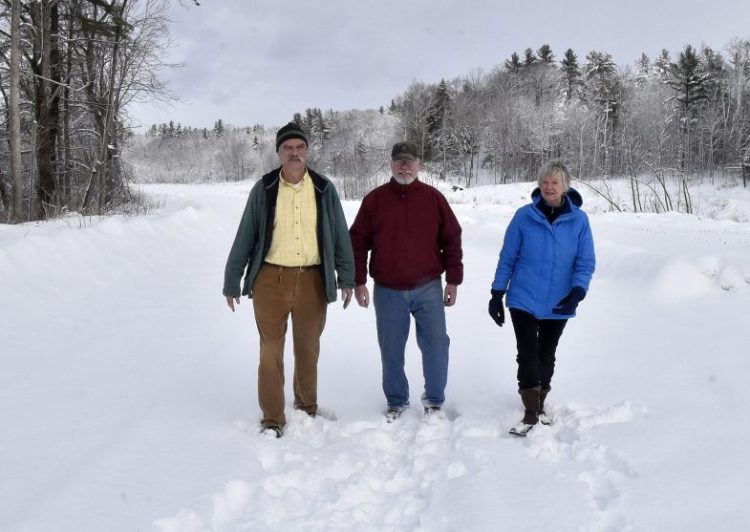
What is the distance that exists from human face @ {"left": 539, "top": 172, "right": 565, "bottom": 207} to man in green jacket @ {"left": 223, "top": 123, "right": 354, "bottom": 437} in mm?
1255

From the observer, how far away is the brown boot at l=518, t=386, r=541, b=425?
314 cm

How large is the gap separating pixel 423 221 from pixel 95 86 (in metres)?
18.2

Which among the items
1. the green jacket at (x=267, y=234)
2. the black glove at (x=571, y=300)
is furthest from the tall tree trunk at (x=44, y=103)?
the black glove at (x=571, y=300)

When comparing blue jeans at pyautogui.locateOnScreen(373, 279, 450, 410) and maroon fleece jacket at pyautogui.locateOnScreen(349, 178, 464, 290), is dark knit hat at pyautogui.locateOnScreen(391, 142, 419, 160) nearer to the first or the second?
maroon fleece jacket at pyautogui.locateOnScreen(349, 178, 464, 290)

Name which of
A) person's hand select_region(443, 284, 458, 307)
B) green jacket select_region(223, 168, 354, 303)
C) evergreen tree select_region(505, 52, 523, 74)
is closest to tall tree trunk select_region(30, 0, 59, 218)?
green jacket select_region(223, 168, 354, 303)

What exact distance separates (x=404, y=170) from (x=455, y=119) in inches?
1871

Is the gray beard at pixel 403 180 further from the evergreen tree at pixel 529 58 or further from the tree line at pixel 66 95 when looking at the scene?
the evergreen tree at pixel 529 58

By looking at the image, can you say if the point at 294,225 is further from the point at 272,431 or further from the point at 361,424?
the point at 361,424

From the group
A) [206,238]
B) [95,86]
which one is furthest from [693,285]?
[95,86]

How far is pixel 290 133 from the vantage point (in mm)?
2959

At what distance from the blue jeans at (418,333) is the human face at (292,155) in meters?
0.98

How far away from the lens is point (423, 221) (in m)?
3.27

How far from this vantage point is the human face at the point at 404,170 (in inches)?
126

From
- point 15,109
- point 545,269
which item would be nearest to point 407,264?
point 545,269
